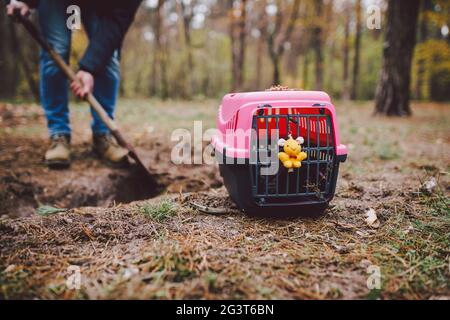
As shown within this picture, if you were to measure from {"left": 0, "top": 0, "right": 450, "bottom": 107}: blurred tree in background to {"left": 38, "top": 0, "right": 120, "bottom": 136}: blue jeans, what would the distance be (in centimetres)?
466

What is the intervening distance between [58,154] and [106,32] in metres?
0.97

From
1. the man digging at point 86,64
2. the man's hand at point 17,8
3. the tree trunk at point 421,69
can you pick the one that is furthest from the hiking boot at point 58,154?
the tree trunk at point 421,69

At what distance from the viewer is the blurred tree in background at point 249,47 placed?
926 cm

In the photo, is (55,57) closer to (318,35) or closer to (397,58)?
(397,58)

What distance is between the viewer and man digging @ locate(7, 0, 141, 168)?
2.36 m

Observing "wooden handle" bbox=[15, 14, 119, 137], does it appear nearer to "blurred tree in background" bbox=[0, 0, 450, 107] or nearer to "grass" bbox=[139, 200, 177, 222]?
"grass" bbox=[139, 200, 177, 222]

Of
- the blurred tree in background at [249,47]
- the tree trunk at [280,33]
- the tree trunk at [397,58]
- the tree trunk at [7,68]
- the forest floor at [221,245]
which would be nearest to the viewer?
the forest floor at [221,245]

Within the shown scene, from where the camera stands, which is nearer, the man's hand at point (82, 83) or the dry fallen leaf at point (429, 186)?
the dry fallen leaf at point (429, 186)

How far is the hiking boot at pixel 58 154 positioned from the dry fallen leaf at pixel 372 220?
214 cm

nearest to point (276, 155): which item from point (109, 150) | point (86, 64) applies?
point (86, 64)

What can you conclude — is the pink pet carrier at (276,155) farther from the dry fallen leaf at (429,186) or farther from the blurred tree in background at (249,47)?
the blurred tree in background at (249,47)

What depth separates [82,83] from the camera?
235 centimetres
